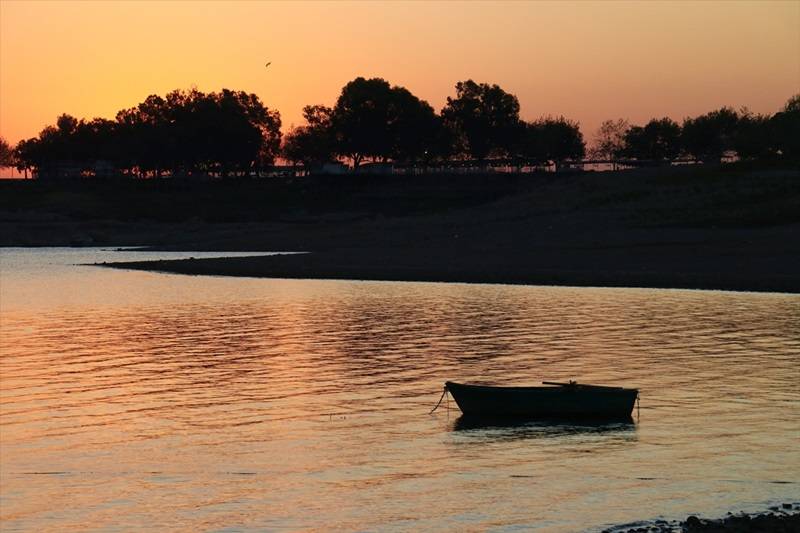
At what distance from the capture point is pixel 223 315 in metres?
69.7

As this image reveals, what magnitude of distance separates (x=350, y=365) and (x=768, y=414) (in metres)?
17.6

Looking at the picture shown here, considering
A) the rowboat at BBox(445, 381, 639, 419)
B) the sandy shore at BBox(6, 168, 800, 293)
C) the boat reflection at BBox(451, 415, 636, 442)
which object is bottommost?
the boat reflection at BBox(451, 415, 636, 442)

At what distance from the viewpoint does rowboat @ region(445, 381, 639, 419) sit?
120ft

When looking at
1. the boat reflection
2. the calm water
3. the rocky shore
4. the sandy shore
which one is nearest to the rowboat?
the boat reflection

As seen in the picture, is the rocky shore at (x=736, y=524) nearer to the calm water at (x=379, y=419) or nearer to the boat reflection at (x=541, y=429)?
the calm water at (x=379, y=419)

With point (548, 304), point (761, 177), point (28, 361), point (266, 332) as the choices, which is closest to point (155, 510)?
point (28, 361)

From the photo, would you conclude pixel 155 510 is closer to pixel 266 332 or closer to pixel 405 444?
pixel 405 444

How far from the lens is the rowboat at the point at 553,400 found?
36.4 meters

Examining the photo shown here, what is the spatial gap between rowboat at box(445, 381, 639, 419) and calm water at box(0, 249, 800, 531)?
89 cm

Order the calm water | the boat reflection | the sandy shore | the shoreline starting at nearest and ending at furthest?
the calm water, the boat reflection, the shoreline, the sandy shore

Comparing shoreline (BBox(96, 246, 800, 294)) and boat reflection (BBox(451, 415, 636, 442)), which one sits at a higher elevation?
shoreline (BBox(96, 246, 800, 294))

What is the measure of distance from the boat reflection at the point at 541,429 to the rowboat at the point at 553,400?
24 cm

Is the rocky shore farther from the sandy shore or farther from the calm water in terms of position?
the sandy shore

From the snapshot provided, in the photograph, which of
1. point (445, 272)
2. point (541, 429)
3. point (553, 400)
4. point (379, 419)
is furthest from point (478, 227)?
point (541, 429)
